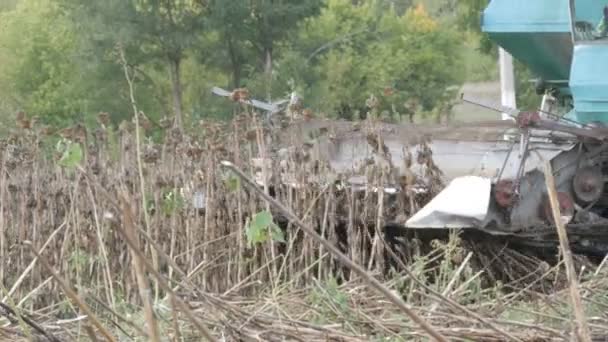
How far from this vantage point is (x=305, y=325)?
10.8ft

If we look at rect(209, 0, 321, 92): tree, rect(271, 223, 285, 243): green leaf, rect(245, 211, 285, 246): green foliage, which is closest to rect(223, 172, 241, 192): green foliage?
rect(245, 211, 285, 246): green foliage

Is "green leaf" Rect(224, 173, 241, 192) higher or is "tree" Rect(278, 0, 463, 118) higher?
"tree" Rect(278, 0, 463, 118)

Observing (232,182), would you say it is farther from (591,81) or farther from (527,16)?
(527,16)

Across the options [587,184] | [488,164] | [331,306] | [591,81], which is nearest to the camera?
[331,306]

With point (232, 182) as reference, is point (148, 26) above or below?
above

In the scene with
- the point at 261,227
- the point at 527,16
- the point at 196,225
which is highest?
the point at 527,16

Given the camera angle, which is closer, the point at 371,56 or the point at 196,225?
the point at 196,225

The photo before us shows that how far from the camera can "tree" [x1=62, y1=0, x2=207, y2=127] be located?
79.7 ft

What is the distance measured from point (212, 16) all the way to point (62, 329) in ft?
71.6

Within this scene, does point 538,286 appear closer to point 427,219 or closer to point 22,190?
point 427,219

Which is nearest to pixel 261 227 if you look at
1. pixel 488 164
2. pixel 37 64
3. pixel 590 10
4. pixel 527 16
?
pixel 488 164

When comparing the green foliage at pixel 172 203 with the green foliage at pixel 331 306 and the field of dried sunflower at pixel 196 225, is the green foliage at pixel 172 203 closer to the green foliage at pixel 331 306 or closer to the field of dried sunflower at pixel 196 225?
the field of dried sunflower at pixel 196 225

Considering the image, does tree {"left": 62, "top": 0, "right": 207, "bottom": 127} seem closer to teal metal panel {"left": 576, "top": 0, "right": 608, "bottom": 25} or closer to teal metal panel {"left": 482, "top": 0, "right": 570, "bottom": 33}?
teal metal panel {"left": 482, "top": 0, "right": 570, "bottom": 33}

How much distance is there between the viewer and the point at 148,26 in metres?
24.9
